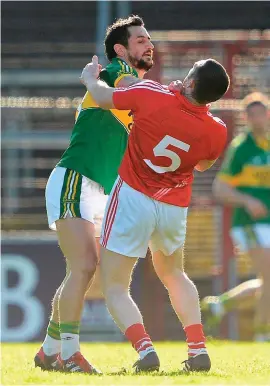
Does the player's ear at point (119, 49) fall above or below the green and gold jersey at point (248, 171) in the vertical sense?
above

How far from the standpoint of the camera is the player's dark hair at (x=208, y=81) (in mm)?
5629

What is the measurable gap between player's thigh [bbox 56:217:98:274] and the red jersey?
435 mm

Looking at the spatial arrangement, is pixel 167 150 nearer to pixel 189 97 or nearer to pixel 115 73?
pixel 189 97

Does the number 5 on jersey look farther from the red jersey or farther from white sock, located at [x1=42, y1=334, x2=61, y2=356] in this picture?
white sock, located at [x1=42, y1=334, x2=61, y2=356]

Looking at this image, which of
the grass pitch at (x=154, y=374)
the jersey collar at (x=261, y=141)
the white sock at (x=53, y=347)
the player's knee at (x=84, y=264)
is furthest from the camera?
the jersey collar at (x=261, y=141)

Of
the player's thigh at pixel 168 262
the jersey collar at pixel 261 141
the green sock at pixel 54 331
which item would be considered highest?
the player's thigh at pixel 168 262

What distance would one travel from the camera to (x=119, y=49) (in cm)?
625

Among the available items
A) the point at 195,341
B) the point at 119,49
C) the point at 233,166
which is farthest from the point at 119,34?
the point at 233,166

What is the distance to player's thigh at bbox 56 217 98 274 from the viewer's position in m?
6.07

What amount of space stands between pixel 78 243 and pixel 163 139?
78cm

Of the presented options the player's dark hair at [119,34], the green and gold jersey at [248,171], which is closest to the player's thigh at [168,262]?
the player's dark hair at [119,34]

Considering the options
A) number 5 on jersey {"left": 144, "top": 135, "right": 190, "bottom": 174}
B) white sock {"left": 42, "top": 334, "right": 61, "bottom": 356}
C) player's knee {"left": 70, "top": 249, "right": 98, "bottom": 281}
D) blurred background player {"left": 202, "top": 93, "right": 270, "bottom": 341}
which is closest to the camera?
number 5 on jersey {"left": 144, "top": 135, "right": 190, "bottom": 174}

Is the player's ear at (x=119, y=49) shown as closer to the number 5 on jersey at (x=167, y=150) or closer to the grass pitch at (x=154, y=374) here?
the number 5 on jersey at (x=167, y=150)

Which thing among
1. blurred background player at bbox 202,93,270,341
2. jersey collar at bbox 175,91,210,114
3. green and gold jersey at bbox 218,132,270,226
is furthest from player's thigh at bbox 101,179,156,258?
green and gold jersey at bbox 218,132,270,226
